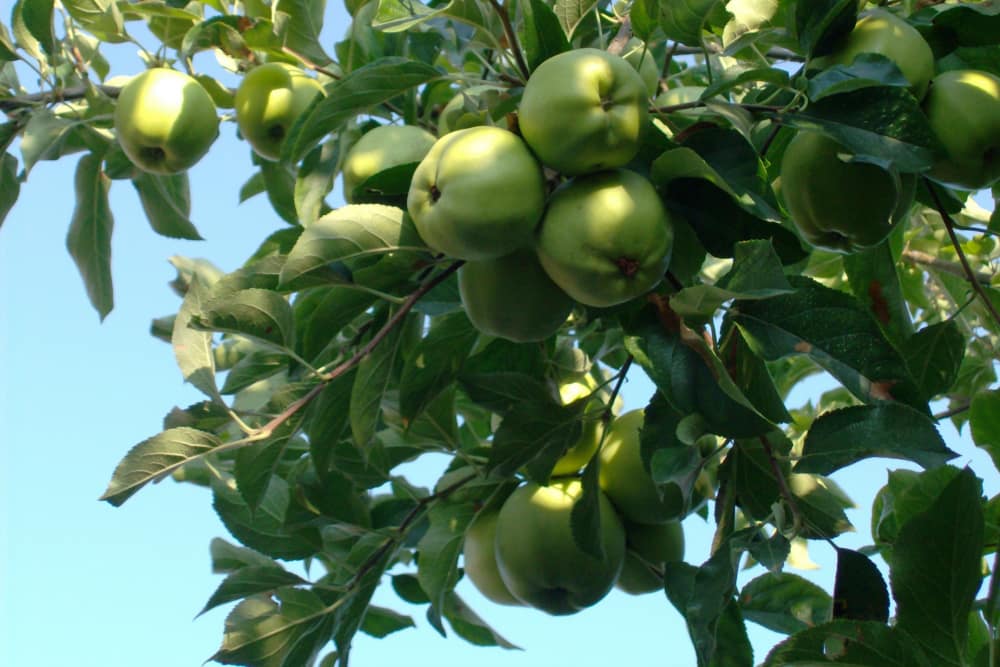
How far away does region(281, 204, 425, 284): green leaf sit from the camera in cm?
170

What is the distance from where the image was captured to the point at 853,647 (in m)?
1.42

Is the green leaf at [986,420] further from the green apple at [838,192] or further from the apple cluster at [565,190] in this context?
the apple cluster at [565,190]

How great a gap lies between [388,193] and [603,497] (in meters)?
0.83

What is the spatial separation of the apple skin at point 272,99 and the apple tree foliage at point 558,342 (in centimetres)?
6

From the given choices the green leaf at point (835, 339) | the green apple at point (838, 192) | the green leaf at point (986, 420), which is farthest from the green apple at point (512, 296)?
the green leaf at point (986, 420)

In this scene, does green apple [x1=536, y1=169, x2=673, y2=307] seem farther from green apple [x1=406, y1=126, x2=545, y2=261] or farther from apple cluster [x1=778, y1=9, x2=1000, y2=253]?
apple cluster [x1=778, y1=9, x2=1000, y2=253]

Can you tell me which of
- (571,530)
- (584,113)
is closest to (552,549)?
(571,530)

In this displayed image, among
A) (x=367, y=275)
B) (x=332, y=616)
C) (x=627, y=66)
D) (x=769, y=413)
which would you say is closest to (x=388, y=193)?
(x=367, y=275)

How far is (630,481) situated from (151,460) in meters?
0.97

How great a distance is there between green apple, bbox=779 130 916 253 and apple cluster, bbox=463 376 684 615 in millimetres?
588

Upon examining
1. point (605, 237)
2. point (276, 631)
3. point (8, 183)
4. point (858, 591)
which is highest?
point (605, 237)

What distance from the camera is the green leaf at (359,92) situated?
6.01ft

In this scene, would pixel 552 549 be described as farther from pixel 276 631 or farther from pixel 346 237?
pixel 346 237

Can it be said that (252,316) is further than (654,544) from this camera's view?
No
